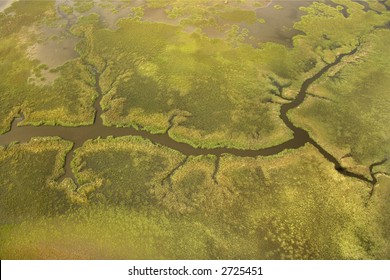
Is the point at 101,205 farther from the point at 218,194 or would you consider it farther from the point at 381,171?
the point at 381,171

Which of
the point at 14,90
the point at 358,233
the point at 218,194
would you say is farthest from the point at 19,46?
the point at 358,233

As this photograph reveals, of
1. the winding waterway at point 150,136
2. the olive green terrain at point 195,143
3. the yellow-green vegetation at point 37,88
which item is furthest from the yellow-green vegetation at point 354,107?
the yellow-green vegetation at point 37,88

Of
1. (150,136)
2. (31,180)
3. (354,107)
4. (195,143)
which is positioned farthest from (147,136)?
(354,107)

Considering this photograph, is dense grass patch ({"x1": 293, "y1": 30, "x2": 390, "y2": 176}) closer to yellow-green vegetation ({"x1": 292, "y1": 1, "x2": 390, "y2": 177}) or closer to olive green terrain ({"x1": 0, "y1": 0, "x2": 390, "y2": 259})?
yellow-green vegetation ({"x1": 292, "y1": 1, "x2": 390, "y2": 177})

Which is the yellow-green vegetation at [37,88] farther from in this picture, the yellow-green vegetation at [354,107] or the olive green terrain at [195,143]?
the yellow-green vegetation at [354,107]

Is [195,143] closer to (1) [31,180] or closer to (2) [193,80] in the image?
(2) [193,80]
